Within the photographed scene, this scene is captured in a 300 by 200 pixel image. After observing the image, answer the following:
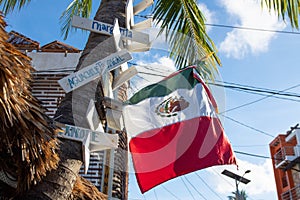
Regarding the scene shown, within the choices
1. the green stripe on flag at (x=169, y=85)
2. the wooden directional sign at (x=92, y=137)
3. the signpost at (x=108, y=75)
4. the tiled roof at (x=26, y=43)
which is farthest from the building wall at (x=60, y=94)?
the wooden directional sign at (x=92, y=137)

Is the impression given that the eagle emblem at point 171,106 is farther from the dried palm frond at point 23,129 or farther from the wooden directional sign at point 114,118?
the dried palm frond at point 23,129

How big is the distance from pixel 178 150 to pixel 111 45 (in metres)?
1.23

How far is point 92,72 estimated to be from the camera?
3.01 metres

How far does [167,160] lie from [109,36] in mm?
1350

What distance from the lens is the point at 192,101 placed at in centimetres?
409

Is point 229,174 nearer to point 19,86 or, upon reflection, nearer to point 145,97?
point 145,97

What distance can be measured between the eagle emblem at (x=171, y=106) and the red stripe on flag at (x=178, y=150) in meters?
0.18

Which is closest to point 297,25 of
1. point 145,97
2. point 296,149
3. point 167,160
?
point 145,97

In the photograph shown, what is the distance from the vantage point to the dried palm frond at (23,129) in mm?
2225

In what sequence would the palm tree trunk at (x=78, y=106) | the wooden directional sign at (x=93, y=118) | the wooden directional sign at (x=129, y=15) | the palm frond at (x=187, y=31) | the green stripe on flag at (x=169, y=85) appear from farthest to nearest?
the palm frond at (x=187, y=31)
the green stripe on flag at (x=169, y=85)
the wooden directional sign at (x=129, y=15)
the wooden directional sign at (x=93, y=118)
the palm tree trunk at (x=78, y=106)

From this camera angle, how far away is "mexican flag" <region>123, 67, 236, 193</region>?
139 inches

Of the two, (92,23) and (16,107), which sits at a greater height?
(92,23)

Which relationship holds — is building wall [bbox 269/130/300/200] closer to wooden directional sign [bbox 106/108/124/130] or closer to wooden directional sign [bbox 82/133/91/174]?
wooden directional sign [bbox 106/108/124/130]

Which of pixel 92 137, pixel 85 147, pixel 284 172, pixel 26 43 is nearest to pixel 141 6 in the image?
pixel 92 137
